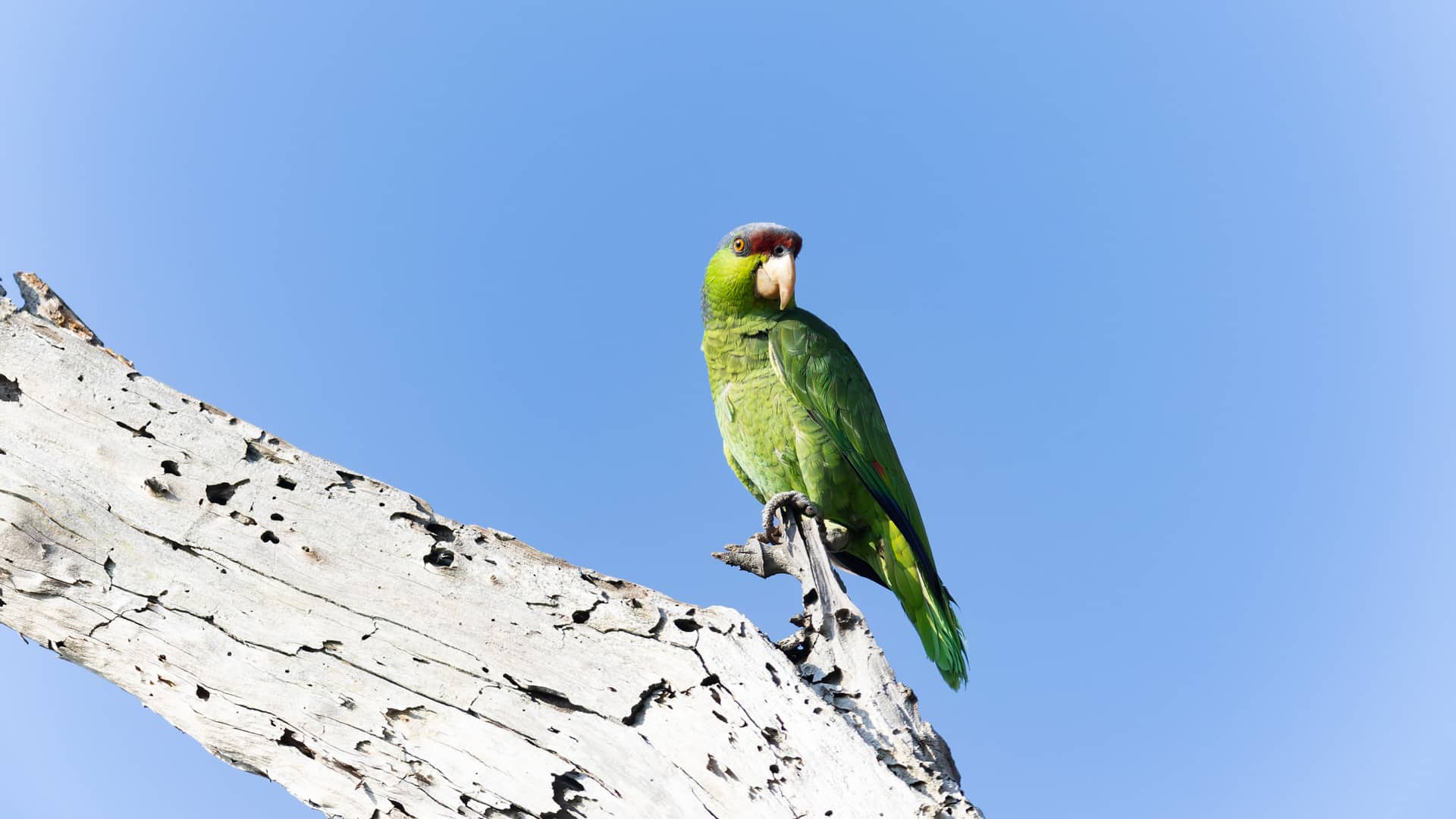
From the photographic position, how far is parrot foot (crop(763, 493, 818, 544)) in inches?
189

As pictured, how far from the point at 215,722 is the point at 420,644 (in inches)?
34.1

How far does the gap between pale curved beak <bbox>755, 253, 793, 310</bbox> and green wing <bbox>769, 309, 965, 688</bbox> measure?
145mm

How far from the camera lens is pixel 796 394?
19.2ft

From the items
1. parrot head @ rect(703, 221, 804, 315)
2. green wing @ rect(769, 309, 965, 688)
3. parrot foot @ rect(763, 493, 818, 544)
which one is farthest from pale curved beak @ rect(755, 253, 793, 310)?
parrot foot @ rect(763, 493, 818, 544)

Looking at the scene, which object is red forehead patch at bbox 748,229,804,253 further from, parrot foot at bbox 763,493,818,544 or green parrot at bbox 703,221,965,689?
parrot foot at bbox 763,493,818,544

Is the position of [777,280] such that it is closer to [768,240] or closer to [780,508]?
[768,240]

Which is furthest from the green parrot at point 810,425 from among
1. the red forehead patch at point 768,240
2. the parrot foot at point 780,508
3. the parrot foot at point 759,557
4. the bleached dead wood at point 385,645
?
the bleached dead wood at point 385,645

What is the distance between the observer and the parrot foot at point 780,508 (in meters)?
4.80

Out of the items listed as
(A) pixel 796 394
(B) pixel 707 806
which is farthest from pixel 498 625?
(A) pixel 796 394

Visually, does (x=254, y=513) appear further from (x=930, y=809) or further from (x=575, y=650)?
(x=930, y=809)

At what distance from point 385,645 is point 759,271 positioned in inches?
142

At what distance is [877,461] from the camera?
591 centimetres

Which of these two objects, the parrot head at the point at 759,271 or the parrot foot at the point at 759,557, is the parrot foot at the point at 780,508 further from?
the parrot head at the point at 759,271

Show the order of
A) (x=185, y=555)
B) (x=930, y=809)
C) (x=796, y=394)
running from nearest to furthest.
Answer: (x=930, y=809) < (x=185, y=555) < (x=796, y=394)
